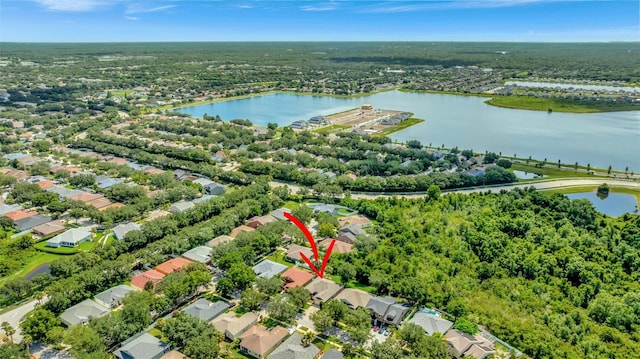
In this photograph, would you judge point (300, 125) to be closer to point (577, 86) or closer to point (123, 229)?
point (123, 229)

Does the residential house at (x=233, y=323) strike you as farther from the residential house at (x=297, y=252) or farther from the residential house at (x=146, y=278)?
the residential house at (x=297, y=252)

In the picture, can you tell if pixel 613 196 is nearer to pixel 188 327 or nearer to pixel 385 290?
pixel 385 290

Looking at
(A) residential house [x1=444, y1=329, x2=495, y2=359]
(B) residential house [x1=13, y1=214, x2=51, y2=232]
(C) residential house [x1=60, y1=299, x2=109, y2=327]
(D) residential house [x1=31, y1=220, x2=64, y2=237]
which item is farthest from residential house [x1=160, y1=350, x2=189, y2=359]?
(B) residential house [x1=13, y1=214, x2=51, y2=232]

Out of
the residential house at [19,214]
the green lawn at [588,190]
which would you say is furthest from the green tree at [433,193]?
the residential house at [19,214]

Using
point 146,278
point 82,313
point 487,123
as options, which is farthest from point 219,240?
point 487,123

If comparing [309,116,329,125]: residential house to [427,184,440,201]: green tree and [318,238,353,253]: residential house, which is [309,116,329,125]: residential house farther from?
[318,238,353,253]: residential house

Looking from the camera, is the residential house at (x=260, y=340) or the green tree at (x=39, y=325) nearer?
the residential house at (x=260, y=340)
